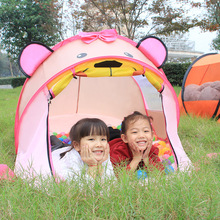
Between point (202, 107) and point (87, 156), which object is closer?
point (87, 156)

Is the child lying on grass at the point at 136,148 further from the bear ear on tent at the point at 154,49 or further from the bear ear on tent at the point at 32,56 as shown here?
the bear ear on tent at the point at 32,56

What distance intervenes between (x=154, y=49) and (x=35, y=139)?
4.56 ft

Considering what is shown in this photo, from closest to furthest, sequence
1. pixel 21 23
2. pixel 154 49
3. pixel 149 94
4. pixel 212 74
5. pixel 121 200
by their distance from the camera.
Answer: pixel 121 200, pixel 154 49, pixel 149 94, pixel 212 74, pixel 21 23

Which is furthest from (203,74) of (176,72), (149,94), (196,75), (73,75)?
(176,72)

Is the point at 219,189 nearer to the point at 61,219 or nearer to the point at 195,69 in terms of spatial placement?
the point at 61,219

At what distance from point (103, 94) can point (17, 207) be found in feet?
9.88

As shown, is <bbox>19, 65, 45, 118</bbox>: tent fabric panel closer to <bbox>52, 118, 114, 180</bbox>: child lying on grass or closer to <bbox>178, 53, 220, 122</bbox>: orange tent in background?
<bbox>52, 118, 114, 180</bbox>: child lying on grass

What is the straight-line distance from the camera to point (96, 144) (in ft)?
5.89

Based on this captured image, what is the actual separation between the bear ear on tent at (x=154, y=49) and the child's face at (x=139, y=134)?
66 cm

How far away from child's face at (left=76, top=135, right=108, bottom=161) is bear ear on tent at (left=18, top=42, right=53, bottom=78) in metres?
0.88

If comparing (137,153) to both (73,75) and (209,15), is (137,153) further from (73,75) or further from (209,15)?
(209,15)

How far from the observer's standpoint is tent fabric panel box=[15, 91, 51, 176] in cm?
182

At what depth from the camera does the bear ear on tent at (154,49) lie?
7.81 ft

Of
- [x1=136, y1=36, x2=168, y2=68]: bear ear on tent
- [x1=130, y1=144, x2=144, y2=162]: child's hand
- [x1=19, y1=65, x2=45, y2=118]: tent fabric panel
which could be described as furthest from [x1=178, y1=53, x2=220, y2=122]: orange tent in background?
[x1=19, y1=65, x2=45, y2=118]: tent fabric panel
